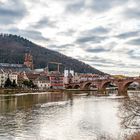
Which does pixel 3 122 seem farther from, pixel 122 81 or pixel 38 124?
→ pixel 122 81

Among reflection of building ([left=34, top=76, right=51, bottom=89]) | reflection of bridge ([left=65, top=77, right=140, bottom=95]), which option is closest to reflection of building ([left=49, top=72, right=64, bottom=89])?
reflection of building ([left=34, top=76, right=51, bottom=89])

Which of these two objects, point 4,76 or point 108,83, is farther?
point 108,83

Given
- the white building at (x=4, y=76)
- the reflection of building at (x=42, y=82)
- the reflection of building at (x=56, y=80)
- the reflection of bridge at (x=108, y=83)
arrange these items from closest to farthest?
the reflection of bridge at (x=108, y=83) < the white building at (x=4, y=76) < the reflection of building at (x=42, y=82) < the reflection of building at (x=56, y=80)

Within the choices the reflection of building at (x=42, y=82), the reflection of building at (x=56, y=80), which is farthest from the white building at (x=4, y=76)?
the reflection of building at (x=56, y=80)

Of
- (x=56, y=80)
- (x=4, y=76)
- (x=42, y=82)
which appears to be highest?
(x=4, y=76)

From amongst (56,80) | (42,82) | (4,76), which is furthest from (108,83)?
(56,80)

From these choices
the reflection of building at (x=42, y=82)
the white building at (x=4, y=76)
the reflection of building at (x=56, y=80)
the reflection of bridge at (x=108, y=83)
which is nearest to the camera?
the reflection of bridge at (x=108, y=83)

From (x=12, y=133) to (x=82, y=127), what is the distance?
22.1ft

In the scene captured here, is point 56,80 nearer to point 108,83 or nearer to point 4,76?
point 108,83

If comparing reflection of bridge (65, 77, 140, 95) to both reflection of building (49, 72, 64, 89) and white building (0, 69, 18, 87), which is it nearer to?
reflection of building (49, 72, 64, 89)

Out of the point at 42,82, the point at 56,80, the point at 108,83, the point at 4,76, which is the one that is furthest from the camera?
the point at 56,80

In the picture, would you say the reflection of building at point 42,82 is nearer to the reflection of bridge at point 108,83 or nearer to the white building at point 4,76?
the reflection of bridge at point 108,83

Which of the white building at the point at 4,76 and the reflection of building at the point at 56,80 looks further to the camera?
the reflection of building at the point at 56,80

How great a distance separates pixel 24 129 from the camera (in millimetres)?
33844
